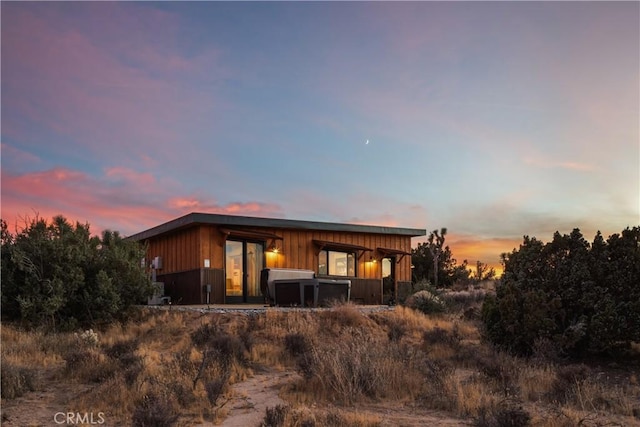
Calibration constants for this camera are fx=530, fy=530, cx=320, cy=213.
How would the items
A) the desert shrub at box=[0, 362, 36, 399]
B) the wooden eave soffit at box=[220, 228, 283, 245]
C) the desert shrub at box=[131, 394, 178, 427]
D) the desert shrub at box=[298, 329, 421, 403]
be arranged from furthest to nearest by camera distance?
the wooden eave soffit at box=[220, 228, 283, 245], the desert shrub at box=[298, 329, 421, 403], the desert shrub at box=[0, 362, 36, 399], the desert shrub at box=[131, 394, 178, 427]

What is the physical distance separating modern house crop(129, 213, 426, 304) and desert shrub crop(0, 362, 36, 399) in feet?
29.6

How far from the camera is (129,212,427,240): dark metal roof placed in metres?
16.5

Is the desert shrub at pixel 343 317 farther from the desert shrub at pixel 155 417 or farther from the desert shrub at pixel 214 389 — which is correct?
the desert shrub at pixel 155 417

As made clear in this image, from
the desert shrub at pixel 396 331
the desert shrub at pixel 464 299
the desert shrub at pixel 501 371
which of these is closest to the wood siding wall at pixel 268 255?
the desert shrub at pixel 464 299

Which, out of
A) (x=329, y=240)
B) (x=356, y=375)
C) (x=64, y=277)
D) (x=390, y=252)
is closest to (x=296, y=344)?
(x=356, y=375)

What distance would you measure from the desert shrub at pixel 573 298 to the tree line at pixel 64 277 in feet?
28.7

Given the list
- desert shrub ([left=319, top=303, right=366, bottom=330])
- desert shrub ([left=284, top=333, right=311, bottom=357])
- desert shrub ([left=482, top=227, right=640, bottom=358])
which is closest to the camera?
desert shrub ([left=482, top=227, right=640, bottom=358])

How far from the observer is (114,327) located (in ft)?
39.9

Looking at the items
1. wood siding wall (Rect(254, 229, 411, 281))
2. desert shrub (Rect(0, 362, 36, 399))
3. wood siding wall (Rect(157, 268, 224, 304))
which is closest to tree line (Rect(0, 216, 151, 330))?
wood siding wall (Rect(157, 268, 224, 304))

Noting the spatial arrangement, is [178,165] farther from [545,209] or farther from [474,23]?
[545,209]

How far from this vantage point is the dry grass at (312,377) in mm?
6152

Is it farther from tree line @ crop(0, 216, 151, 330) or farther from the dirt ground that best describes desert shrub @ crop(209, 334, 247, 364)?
tree line @ crop(0, 216, 151, 330)

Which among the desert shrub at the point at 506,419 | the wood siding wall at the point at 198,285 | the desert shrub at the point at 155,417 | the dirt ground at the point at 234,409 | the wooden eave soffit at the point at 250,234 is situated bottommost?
the dirt ground at the point at 234,409

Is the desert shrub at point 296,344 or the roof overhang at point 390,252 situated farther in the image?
the roof overhang at point 390,252
